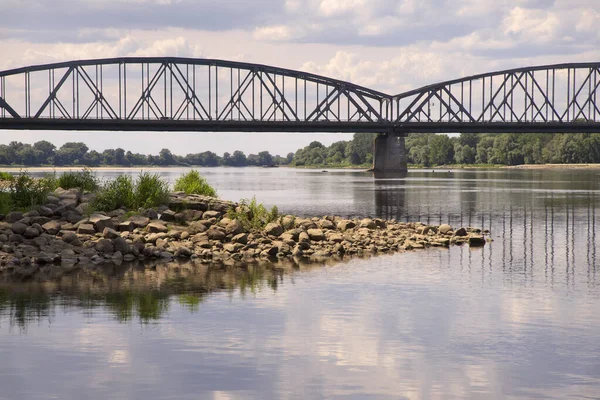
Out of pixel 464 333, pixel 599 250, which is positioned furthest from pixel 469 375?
pixel 599 250

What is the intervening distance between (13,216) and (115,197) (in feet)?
18.3

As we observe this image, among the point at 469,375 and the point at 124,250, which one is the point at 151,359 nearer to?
the point at 469,375

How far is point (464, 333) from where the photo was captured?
1719cm

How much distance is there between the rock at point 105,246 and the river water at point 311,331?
254 cm

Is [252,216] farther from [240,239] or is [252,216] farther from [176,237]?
[176,237]

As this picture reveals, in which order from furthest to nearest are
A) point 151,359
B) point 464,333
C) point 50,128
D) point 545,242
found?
point 50,128, point 545,242, point 464,333, point 151,359

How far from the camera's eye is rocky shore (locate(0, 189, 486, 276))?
29.9 m

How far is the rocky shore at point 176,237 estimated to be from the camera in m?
29.9

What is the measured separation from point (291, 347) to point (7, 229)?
18259 millimetres

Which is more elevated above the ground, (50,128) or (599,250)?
(50,128)

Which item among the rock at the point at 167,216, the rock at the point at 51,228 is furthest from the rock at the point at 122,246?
the rock at the point at 167,216

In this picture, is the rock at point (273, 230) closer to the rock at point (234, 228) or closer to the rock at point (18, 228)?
the rock at point (234, 228)

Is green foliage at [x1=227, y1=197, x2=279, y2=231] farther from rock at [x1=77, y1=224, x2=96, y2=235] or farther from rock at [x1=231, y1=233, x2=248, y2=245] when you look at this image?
rock at [x1=77, y1=224, x2=96, y2=235]

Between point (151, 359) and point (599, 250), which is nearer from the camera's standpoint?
point (151, 359)
